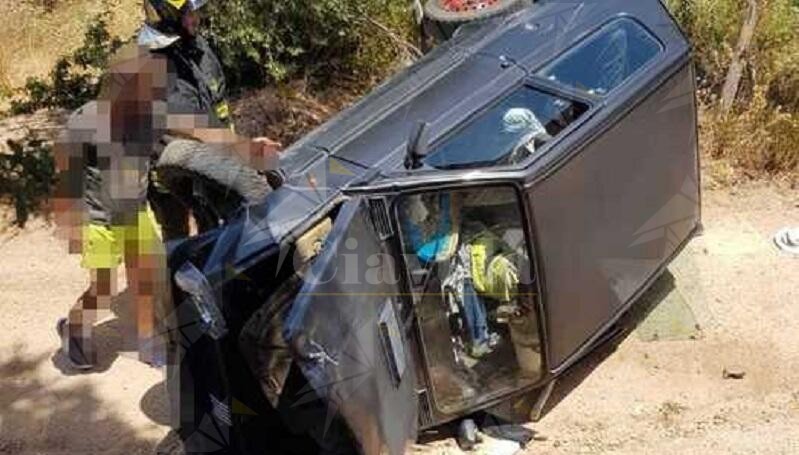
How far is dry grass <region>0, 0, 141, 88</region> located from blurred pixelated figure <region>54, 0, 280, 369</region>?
4.75 m

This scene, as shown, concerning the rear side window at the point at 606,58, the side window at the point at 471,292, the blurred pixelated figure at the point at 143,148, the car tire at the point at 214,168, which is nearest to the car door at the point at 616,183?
the rear side window at the point at 606,58

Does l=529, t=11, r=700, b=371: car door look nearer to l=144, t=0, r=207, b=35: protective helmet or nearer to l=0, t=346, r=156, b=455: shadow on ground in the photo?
l=144, t=0, r=207, b=35: protective helmet

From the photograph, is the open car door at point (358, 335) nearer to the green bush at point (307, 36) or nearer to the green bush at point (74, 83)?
the green bush at point (307, 36)

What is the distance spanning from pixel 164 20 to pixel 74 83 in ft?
9.79

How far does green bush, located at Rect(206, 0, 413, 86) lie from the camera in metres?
7.78

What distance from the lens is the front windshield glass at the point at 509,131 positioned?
4.73 metres

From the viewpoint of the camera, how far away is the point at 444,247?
15.4ft

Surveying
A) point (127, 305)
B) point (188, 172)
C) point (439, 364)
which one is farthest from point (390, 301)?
point (127, 305)

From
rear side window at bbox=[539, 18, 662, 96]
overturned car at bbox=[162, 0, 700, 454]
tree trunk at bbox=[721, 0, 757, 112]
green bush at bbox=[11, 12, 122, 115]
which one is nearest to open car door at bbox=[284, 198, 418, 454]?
overturned car at bbox=[162, 0, 700, 454]

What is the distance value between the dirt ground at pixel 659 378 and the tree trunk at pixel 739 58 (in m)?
0.87

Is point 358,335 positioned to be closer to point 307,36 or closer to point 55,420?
point 55,420

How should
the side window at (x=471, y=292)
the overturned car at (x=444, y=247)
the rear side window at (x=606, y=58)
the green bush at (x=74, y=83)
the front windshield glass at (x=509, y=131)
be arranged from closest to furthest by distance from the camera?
the overturned car at (x=444, y=247) < the side window at (x=471, y=292) < the front windshield glass at (x=509, y=131) < the rear side window at (x=606, y=58) < the green bush at (x=74, y=83)

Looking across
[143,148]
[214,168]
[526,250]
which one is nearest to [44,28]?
[143,148]

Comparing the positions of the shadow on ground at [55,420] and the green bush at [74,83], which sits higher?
the green bush at [74,83]
